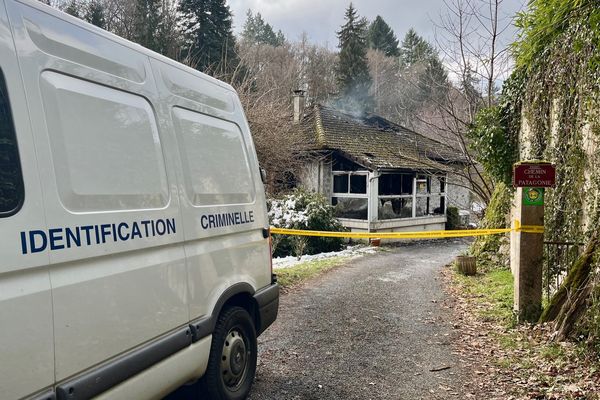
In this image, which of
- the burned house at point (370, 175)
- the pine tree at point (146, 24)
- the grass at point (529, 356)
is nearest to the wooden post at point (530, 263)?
the grass at point (529, 356)

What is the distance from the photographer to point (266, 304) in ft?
13.3

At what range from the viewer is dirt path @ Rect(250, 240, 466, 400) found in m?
4.10

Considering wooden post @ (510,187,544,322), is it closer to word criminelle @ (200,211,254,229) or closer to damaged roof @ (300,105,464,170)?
word criminelle @ (200,211,254,229)

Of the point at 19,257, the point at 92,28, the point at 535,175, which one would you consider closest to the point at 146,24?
the point at 535,175

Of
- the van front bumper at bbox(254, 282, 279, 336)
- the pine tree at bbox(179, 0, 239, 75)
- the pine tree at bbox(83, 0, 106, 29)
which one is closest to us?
the van front bumper at bbox(254, 282, 279, 336)

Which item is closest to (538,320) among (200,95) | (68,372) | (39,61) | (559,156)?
(559,156)

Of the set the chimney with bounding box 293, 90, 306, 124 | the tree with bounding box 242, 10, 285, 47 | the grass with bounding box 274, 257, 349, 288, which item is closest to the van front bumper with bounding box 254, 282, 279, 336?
the grass with bounding box 274, 257, 349, 288

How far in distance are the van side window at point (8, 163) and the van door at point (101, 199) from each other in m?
0.11

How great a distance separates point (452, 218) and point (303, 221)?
10305 mm

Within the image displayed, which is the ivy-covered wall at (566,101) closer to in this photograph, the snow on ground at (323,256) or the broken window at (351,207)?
the snow on ground at (323,256)

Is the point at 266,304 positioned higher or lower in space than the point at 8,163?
lower

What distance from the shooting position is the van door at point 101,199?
2.06 meters

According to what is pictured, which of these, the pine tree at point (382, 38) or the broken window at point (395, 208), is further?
the pine tree at point (382, 38)

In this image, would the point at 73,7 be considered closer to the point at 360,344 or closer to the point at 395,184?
the point at 395,184
